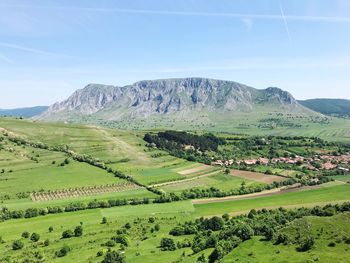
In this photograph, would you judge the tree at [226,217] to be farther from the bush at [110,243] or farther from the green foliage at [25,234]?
the green foliage at [25,234]

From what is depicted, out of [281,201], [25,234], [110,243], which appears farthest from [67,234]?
[281,201]

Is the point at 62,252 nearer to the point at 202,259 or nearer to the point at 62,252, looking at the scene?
the point at 62,252

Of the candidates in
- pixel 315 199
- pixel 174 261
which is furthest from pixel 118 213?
pixel 315 199

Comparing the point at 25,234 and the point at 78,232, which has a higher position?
the point at 78,232

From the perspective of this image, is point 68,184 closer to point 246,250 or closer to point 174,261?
point 174,261

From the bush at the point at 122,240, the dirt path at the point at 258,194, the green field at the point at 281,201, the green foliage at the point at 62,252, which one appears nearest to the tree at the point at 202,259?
the bush at the point at 122,240

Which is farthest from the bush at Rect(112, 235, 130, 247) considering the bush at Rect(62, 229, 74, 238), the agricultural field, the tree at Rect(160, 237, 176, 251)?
the bush at Rect(62, 229, 74, 238)

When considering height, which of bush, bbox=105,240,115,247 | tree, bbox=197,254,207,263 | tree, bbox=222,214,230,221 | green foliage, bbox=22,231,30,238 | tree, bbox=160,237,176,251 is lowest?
green foliage, bbox=22,231,30,238

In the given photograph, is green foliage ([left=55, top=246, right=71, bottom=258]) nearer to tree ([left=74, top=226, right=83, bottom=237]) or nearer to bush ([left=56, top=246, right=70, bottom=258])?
bush ([left=56, top=246, right=70, bottom=258])
